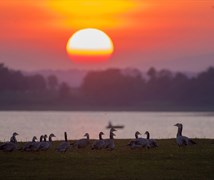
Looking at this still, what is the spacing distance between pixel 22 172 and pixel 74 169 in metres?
1.97

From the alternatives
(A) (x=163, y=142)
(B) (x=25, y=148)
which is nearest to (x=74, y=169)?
(B) (x=25, y=148)

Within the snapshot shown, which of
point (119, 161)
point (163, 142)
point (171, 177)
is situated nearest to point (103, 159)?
point (119, 161)

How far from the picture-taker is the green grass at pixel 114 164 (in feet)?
88.8

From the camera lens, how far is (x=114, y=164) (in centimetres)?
2966

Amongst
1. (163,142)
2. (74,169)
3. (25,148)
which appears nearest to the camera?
(74,169)

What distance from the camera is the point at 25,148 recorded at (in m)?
34.7

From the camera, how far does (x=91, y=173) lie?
90.1 feet

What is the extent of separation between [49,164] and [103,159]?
248cm

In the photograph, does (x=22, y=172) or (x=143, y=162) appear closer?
(x=22, y=172)

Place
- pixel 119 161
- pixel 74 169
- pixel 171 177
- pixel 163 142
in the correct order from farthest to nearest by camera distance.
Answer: pixel 163 142 → pixel 119 161 → pixel 74 169 → pixel 171 177

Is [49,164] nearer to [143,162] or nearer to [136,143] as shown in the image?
[143,162]

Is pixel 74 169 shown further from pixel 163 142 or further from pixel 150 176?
pixel 163 142

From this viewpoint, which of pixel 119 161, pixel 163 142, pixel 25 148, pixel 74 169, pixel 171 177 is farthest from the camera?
pixel 163 142

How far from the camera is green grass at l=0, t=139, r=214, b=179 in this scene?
2706 cm
